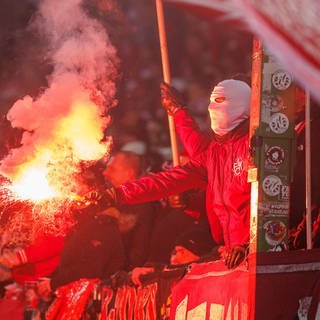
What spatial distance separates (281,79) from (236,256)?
115 centimetres

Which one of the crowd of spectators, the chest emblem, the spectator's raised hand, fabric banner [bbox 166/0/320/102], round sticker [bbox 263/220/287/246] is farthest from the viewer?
the spectator's raised hand

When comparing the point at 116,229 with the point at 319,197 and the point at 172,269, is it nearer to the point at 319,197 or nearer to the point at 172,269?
the point at 172,269

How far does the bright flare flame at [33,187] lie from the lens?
6.13 meters

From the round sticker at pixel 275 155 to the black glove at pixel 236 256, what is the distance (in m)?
0.59

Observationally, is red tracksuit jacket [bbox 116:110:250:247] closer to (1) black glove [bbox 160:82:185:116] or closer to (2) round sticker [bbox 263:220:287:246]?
(1) black glove [bbox 160:82:185:116]

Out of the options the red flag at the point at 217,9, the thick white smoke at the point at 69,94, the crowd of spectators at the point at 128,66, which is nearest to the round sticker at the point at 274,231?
the red flag at the point at 217,9

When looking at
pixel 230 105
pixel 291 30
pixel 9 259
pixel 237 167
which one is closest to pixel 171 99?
pixel 230 105

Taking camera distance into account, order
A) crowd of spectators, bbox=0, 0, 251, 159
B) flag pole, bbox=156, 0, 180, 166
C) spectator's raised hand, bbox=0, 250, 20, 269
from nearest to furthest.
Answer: flag pole, bbox=156, 0, 180, 166
crowd of spectators, bbox=0, 0, 251, 159
spectator's raised hand, bbox=0, 250, 20, 269

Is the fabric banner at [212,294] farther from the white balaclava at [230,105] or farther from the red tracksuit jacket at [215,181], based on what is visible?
the white balaclava at [230,105]

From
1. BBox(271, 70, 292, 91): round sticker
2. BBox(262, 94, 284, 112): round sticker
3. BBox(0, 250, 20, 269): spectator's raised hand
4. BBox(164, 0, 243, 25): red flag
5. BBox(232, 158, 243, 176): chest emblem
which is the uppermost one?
BBox(164, 0, 243, 25): red flag

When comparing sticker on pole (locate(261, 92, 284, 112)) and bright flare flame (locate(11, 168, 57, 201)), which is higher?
sticker on pole (locate(261, 92, 284, 112))

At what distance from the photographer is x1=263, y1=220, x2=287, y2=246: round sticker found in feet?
15.7

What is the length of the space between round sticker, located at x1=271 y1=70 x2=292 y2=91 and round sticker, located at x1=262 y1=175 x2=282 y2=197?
57cm

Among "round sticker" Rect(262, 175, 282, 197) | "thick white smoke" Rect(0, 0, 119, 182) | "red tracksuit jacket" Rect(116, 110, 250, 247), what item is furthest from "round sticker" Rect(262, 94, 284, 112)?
"thick white smoke" Rect(0, 0, 119, 182)
